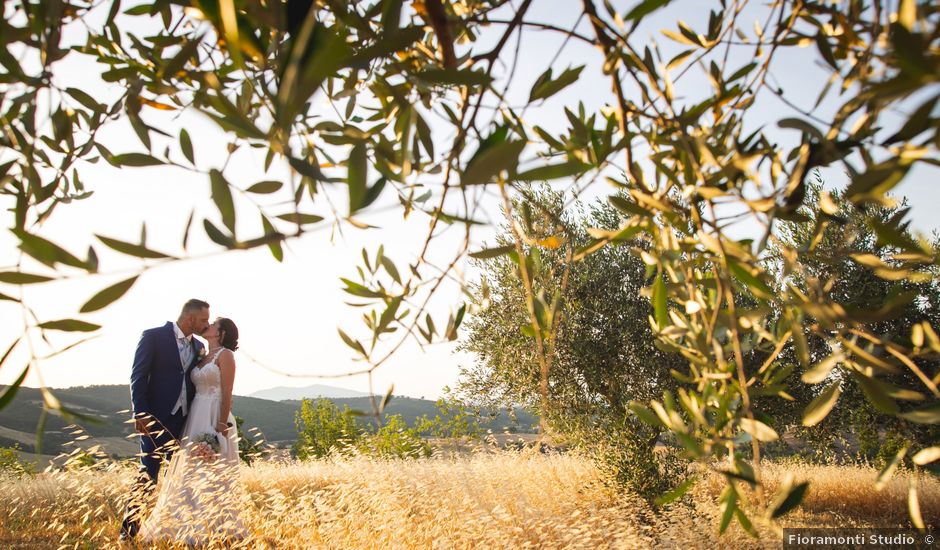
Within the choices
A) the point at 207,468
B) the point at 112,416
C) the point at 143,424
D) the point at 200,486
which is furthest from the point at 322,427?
the point at 112,416

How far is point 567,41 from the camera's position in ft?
2.80

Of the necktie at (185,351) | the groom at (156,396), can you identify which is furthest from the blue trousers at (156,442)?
the necktie at (185,351)

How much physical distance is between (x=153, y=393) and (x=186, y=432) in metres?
0.54

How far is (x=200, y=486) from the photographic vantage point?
15.8 ft

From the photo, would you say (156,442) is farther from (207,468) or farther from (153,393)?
(207,468)

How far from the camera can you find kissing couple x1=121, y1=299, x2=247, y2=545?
4906mm

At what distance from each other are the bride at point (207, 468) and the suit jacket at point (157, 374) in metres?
0.31

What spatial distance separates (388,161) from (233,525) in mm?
5278

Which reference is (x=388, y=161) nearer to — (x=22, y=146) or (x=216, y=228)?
(x=216, y=228)

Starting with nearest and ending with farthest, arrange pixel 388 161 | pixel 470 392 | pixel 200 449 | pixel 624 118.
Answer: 1. pixel 388 161
2. pixel 624 118
3. pixel 200 449
4. pixel 470 392

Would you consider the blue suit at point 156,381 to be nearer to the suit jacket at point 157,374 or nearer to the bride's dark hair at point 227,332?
the suit jacket at point 157,374

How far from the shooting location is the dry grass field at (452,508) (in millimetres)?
4922

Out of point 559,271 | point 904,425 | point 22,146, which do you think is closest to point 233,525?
point 22,146

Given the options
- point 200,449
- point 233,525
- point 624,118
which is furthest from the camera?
point 200,449
